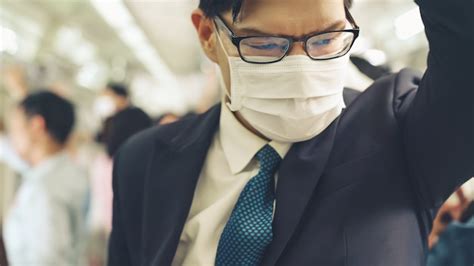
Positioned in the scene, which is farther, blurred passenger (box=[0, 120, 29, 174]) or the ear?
blurred passenger (box=[0, 120, 29, 174])

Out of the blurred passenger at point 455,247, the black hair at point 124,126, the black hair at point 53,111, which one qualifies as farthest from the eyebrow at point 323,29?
the black hair at point 53,111

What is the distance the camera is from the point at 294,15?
3.35 feet

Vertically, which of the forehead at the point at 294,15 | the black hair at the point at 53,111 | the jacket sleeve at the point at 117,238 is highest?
the forehead at the point at 294,15

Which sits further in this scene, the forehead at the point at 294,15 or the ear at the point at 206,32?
the ear at the point at 206,32

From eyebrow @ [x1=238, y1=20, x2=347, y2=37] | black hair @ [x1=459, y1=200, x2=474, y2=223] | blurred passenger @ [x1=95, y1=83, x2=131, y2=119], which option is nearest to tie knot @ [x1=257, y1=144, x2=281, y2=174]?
eyebrow @ [x1=238, y1=20, x2=347, y2=37]

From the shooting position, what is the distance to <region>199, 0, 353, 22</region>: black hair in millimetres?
1065

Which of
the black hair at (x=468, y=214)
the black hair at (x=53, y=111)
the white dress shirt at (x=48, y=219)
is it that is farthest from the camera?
the black hair at (x=53, y=111)

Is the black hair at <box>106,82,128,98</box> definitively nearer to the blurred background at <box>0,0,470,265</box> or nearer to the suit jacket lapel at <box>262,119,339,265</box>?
the blurred background at <box>0,0,470,265</box>

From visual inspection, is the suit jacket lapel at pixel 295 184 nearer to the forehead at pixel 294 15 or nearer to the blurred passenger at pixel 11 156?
the forehead at pixel 294 15

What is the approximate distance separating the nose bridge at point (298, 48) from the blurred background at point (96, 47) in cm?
189

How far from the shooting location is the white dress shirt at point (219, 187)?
3.83 feet

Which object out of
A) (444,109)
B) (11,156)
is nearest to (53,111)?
(11,156)

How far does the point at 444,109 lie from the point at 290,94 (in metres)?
0.32

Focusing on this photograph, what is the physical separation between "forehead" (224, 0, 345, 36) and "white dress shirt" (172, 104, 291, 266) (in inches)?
11.4
